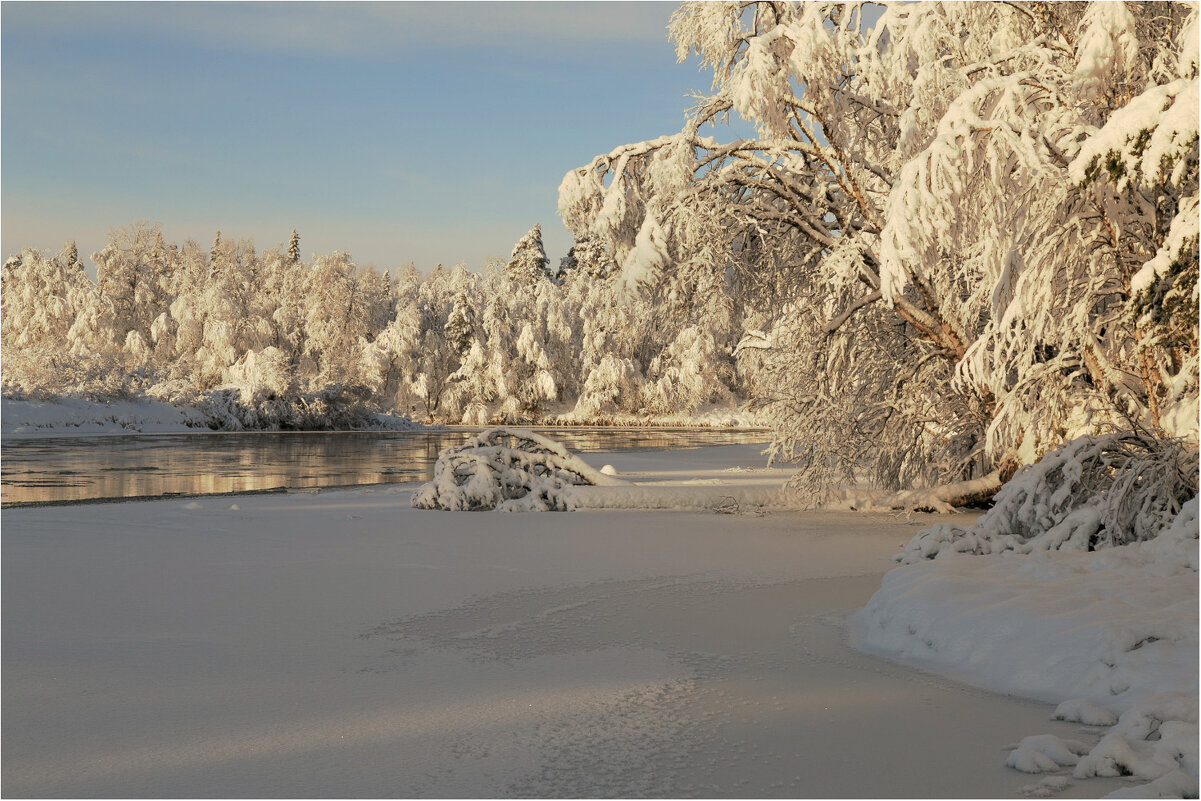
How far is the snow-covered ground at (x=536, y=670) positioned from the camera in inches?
138

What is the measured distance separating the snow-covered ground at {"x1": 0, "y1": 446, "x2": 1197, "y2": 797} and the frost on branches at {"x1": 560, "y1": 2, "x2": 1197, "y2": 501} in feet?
7.23

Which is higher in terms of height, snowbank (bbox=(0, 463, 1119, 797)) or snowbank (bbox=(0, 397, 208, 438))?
snowbank (bbox=(0, 397, 208, 438))

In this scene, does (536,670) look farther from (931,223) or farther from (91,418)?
(91,418)

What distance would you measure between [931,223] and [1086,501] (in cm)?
283

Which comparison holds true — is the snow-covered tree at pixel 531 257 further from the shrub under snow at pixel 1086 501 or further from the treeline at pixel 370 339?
the shrub under snow at pixel 1086 501

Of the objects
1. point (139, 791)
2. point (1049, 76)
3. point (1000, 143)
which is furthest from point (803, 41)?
point (139, 791)

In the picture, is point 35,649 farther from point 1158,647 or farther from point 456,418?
point 456,418

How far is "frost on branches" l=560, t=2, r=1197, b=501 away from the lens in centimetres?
797

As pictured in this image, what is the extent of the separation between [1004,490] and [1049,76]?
3.99 metres

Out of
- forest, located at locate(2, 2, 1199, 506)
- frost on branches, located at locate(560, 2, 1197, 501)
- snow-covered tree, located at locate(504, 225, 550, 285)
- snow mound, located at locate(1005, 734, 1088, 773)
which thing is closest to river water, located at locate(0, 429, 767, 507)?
forest, located at locate(2, 2, 1199, 506)


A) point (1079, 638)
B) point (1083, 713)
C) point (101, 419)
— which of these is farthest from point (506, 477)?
point (101, 419)

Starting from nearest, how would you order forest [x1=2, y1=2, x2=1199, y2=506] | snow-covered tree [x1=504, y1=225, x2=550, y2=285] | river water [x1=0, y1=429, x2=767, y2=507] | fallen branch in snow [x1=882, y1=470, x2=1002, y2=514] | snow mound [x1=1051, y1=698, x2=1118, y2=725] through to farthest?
snow mound [x1=1051, y1=698, x2=1118, y2=725] → forest [x1=2, y1=2, x2=1199, y2=506] → fallen branch in snow [x1=882, y1=470, x2=1002, y2=514] → river water [x1=0, y1=429, x2=767, y2=507] → snow-covered tree [x1=504, y1=225, x2=550, y2=285]

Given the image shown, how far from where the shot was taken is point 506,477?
1288cm

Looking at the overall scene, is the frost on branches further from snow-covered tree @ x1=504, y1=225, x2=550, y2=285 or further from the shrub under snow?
snow-covered tree @ x1=504, y1=225, x2=550, y2=285
